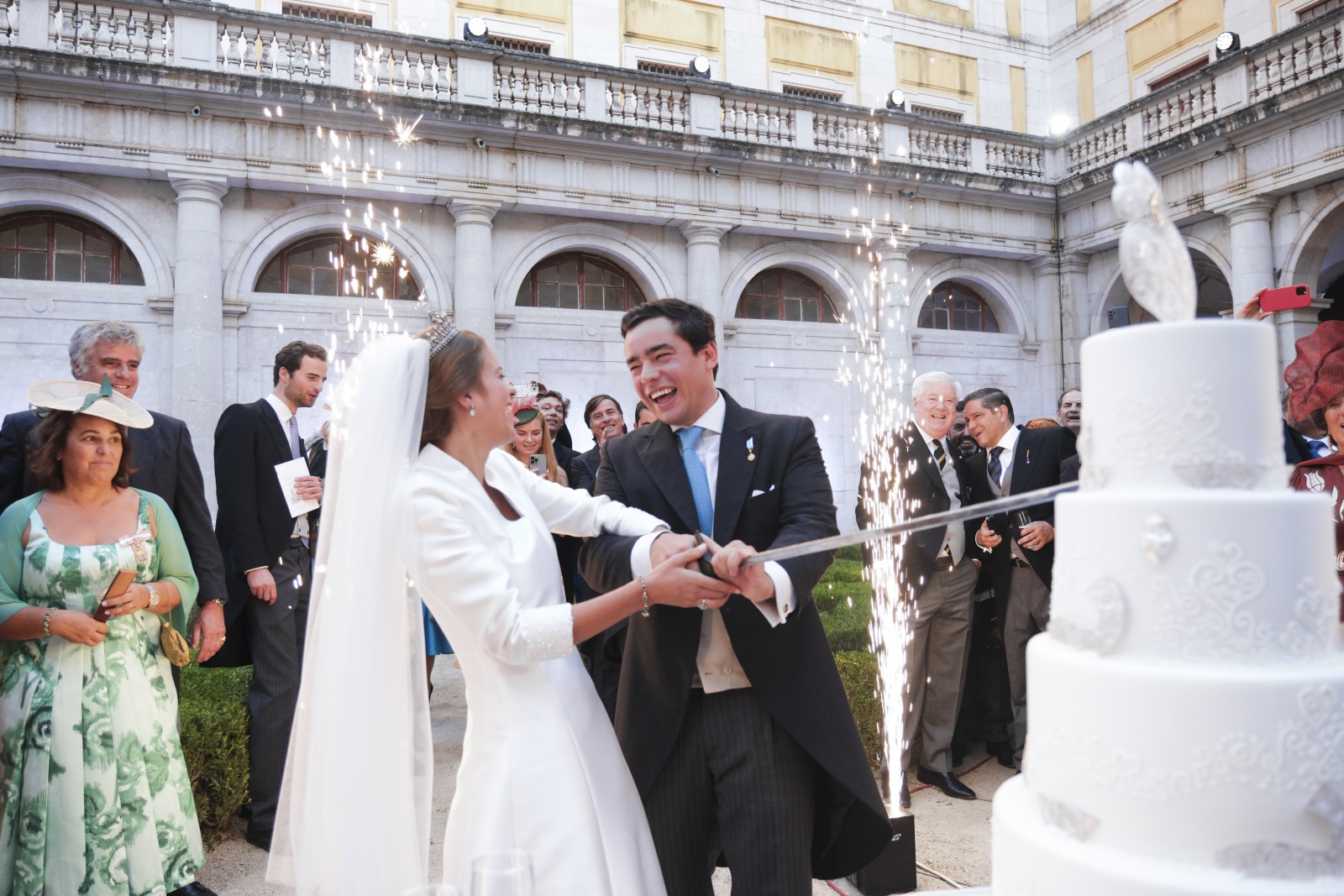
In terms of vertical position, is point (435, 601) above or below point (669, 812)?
above

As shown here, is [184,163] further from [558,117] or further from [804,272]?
[804,272]

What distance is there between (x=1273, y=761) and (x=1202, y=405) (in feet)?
1.88

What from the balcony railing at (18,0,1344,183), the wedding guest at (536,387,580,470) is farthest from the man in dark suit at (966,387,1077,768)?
the balcony railing at (18,0,1344,183)

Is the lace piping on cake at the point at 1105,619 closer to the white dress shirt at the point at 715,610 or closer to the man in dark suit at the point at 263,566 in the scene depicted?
the white dress shirt at the point at 715,610

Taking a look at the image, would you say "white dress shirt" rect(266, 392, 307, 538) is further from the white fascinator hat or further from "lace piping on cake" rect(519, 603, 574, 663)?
"lace piping on cake" rect(519, 603, 574, 663)

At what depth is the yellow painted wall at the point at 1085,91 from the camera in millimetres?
19969

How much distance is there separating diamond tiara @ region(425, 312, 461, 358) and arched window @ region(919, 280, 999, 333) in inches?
634

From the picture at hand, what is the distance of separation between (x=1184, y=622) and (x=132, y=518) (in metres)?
4.06

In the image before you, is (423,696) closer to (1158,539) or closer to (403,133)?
(1158,539)

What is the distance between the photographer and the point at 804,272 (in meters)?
16.8

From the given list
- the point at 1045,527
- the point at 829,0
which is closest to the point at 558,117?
the point at 829,0

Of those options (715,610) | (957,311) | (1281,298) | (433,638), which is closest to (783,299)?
(957,311)

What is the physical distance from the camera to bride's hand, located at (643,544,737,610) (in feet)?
7.75

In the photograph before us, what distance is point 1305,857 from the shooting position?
4.45ft
